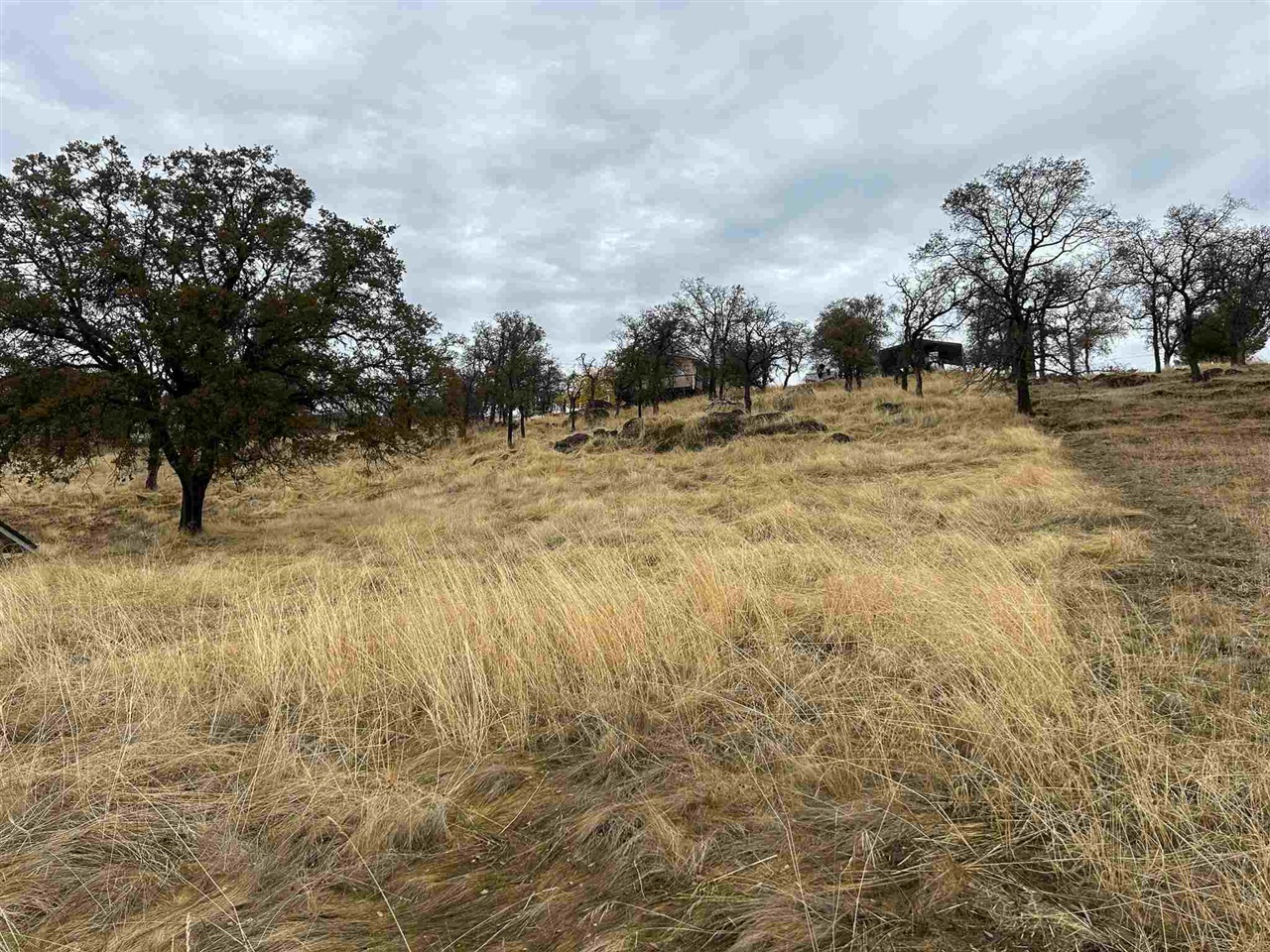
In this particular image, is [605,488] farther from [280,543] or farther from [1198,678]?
[1198,678]

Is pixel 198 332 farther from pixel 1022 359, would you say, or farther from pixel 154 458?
pixel 1022 359

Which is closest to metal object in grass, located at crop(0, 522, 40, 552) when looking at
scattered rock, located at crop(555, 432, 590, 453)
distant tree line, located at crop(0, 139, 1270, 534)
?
distant tree line, located at crop(0, 139, 1270, 534)

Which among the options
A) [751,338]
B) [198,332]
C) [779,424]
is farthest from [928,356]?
[198,332]

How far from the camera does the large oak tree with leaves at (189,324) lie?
14.0 metres

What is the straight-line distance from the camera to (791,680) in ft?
11.5

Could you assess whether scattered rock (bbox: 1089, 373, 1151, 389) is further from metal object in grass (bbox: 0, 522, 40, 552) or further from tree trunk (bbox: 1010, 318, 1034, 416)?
metal object in grass (bbox: 0, 522, 40, 552)

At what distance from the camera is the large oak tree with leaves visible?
1398cm

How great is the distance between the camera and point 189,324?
13.9 meters

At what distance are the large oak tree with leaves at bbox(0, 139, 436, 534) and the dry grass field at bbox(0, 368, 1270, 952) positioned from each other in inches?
368

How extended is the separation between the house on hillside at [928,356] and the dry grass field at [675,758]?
152 ft

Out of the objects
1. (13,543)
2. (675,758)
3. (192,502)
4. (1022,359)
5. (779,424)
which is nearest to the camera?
(675,758)

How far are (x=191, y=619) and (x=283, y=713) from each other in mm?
3662

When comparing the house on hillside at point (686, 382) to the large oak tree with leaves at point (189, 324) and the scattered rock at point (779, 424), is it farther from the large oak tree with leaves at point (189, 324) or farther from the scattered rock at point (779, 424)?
the large oak tree with leaves at point (189, 324)

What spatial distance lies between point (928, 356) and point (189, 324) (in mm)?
62733
